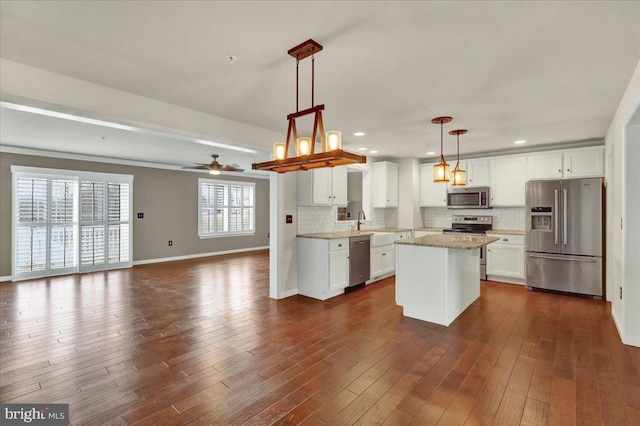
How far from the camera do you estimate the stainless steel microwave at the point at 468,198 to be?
5988 millimetres

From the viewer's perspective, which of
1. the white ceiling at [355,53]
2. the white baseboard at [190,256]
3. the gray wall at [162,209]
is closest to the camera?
the white ceiling at [355,53]

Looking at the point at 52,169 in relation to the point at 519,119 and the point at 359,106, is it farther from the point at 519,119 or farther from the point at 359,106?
the point at 519,119

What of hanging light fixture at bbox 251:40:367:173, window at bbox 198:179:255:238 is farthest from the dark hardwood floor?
window at bbox 198:179:255:238

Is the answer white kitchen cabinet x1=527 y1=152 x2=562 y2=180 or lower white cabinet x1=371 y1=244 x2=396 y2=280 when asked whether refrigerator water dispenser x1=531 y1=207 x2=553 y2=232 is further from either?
lower white cabinet x1=371 y1=244 x2=396 y2=280

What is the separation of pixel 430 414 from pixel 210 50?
9.39ft

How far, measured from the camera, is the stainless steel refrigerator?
15.0 ft

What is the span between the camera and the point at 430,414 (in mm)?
2018

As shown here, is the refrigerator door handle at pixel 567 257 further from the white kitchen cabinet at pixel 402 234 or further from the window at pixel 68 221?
the window at pixel 68 221

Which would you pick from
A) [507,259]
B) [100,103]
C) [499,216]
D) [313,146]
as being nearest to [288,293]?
[313,146]

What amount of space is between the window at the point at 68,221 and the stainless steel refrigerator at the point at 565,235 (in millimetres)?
8033

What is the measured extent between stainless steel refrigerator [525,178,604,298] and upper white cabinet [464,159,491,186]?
94 centimetres

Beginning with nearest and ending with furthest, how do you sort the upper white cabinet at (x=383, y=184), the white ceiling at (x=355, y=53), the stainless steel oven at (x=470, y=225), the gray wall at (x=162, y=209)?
the white ceiling at (x=355, y=53) < the stainless steel oven at (x=470, y=225) < the upper white cabinet at (x=383, y=184) < the gray wall at (x=162, y=209)

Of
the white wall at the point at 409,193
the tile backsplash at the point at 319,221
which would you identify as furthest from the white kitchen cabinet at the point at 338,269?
the white wall at the point at 409,193


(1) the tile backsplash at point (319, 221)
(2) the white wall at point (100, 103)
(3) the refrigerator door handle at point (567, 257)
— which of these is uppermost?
(2) the white wall at point (100, 103)
